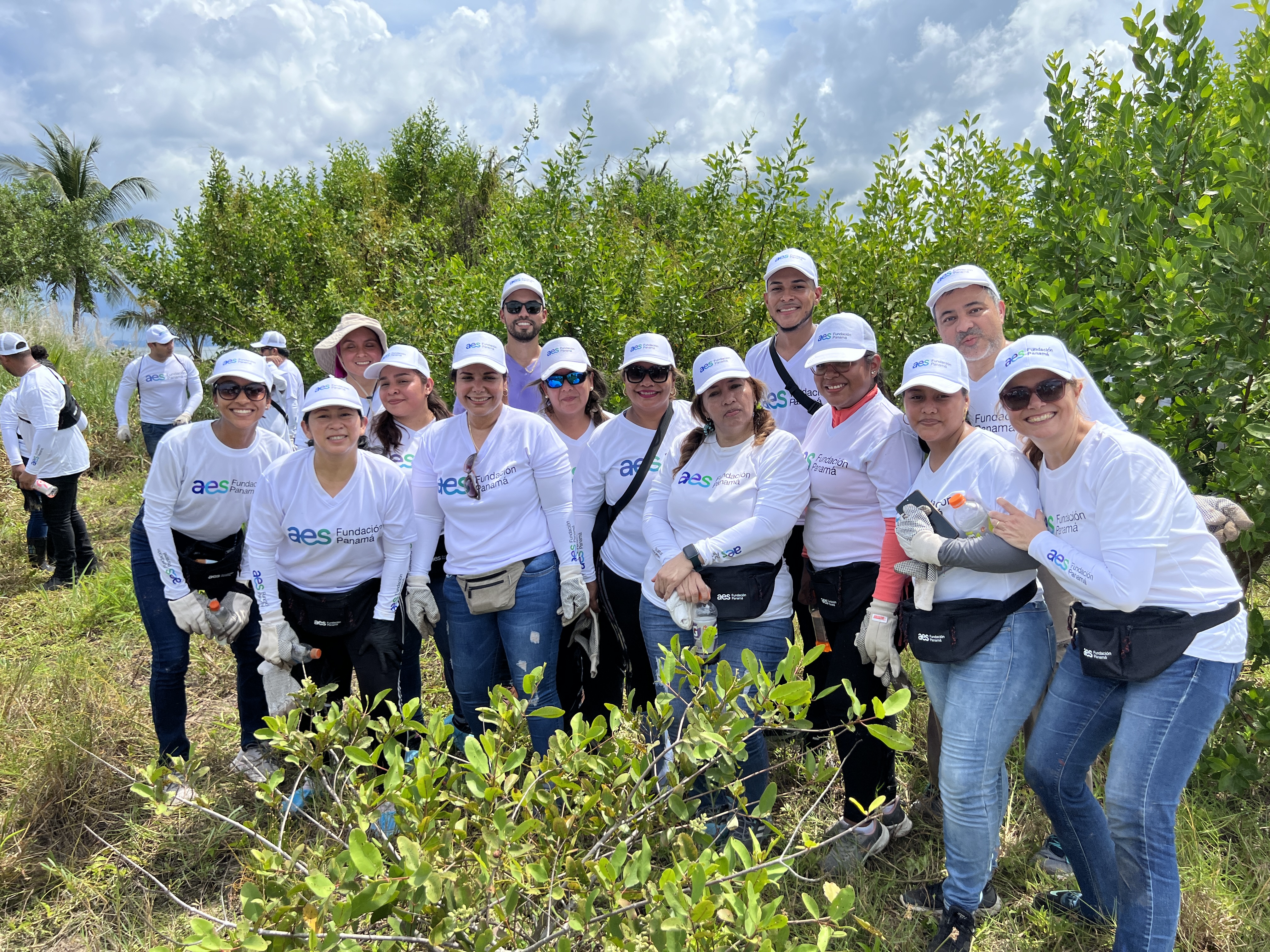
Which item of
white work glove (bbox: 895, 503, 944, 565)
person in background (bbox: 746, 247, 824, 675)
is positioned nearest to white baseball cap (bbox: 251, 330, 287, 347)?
person in background (bbox: 746, 247, 824, 675)

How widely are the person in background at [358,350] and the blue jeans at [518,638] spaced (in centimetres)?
148

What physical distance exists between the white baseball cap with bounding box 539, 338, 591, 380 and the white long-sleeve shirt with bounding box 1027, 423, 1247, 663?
220 centimetres

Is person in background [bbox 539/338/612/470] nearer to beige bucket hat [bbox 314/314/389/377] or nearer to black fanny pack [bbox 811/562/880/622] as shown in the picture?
beige bucket hat [bbox 314/314/389/377]

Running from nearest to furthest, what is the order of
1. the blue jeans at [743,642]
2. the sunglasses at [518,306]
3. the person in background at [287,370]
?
1. the blue jeans at [743,642]
2. the sunglasses at [518,306]
3. the person in background at [287,370]

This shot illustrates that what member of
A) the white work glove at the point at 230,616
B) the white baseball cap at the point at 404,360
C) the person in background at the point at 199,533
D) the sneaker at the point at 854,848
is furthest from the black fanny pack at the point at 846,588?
the white work glove at the point at 230,616

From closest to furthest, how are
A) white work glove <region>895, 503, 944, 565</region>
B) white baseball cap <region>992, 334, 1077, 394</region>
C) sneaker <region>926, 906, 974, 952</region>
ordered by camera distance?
white baseball cap <region>992, 334, 1077, 394</region>
white work glove <region>895, 503, 944, 565</region>
sneaker <region>926, 906, 974, 952</region>

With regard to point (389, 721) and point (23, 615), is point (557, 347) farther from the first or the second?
point (23, 615)

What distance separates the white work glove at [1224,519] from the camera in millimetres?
2467

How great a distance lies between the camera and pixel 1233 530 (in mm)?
2453

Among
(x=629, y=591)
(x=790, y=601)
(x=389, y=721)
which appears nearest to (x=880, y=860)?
(x=790, y=601)

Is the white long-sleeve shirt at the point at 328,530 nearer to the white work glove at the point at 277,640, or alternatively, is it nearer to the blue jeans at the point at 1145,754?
the white work glove at the point at 277,640

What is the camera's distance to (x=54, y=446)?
688 cm

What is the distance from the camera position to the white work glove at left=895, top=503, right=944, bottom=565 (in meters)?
2.46

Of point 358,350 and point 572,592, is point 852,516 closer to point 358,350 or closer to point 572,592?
point 572,592
